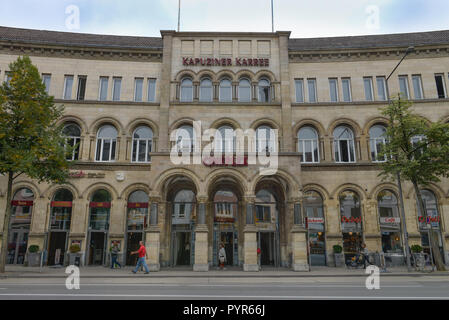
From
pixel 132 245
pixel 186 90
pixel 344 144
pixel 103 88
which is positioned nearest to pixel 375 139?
pixel 344 144

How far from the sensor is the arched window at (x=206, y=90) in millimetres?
25625

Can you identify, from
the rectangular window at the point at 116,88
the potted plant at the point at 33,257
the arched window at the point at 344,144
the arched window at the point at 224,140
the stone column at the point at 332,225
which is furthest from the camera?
the rectangular window at the point at 116,88

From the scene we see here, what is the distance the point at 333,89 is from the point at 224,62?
30.8ft

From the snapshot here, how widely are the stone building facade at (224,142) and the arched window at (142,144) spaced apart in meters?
0.09

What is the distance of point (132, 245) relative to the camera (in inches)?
928

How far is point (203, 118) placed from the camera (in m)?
24.7

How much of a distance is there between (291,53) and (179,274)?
19.4 m

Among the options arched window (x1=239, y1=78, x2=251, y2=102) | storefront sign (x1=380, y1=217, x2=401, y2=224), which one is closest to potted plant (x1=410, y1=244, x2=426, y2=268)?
storefront sign (x1=380, y1=217, x2=401, y2=224)

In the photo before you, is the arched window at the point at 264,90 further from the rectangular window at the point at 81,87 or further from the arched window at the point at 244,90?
the rectangular window at the point at 81,87

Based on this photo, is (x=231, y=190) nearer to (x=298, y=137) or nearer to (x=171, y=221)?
(x=171, y=221)

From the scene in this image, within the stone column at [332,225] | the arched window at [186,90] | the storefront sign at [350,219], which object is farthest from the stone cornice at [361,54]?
the storefront sign at [350,219]

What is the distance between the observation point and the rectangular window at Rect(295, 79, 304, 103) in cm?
2632

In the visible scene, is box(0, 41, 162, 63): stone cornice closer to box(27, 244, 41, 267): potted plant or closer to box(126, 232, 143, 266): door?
box(126, 232, 143, 266): door

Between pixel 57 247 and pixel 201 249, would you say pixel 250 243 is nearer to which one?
pixel 201 249
